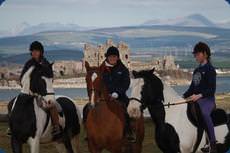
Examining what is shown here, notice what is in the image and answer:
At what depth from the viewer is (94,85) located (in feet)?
28.9

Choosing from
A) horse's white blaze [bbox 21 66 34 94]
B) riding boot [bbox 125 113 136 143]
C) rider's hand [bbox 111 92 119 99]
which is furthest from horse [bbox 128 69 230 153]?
horse's white blaze [bbox 21 66 34 94]

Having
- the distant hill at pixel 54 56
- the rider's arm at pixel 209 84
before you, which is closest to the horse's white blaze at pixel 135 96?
the rider's arm at pixel 209 84

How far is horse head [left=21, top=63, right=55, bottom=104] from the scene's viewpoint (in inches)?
351

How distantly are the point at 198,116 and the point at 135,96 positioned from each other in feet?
3.50

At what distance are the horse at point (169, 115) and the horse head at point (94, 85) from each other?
0.54m

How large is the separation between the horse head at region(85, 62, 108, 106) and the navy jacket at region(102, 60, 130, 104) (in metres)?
0.54

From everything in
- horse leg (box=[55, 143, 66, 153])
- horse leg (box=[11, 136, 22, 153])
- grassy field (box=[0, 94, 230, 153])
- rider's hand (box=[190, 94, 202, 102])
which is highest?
rider's hand (box=[190, 94, 202, 102])

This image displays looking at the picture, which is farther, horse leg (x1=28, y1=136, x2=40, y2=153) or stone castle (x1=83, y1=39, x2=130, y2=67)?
stone castle (x1=83, y1=39, x2=130, y2=67)

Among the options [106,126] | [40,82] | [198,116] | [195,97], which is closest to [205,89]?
[195,97]

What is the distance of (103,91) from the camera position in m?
8.95

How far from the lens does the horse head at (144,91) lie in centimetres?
848

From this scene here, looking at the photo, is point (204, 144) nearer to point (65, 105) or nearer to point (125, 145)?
point (125, 145)

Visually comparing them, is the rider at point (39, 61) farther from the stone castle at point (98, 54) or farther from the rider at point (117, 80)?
the stone castle at point (98, 54)

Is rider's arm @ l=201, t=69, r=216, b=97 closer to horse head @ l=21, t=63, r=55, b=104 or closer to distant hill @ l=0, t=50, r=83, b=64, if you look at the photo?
horse head @ l=21, t=63, r=55, b=104
